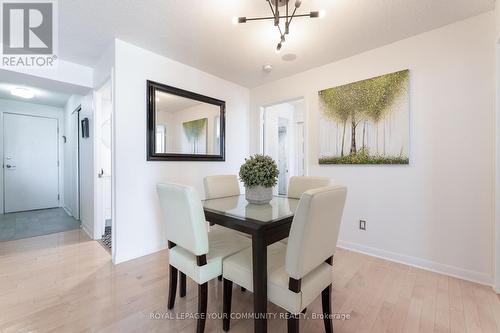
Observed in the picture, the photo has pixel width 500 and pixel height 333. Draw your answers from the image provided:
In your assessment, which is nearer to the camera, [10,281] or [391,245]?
[10,281]

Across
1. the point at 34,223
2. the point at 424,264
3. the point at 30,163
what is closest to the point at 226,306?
the point at 424,264

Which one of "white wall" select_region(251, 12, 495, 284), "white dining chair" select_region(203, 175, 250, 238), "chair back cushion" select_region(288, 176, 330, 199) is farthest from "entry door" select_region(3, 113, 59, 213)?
"white wall" select_region(251, 12, 495, 284)

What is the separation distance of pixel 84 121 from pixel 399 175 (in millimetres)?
4257

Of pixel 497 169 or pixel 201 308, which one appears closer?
pixel 201 308

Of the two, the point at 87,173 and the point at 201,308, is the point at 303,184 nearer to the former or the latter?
the point at 201,308

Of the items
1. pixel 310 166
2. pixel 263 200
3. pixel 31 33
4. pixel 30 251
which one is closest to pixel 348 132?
pixel 310 166

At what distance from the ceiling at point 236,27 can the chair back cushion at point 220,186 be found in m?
1.48

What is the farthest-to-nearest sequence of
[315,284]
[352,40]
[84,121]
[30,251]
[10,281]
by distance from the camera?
[84,121] < [30,251] < [352,40] < [10,281] < [315,284]

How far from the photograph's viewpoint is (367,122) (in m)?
2.55

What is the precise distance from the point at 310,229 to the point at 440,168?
190 cm

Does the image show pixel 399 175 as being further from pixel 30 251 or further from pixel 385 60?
pixel 30 251

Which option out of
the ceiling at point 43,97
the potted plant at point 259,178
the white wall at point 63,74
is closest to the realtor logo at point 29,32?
the white wall at point 63,74

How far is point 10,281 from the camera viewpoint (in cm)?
196

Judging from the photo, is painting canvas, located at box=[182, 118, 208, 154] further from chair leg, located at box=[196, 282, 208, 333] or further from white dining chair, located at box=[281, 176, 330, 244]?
chair leg, located at box=[196, 282, 208, 333]
